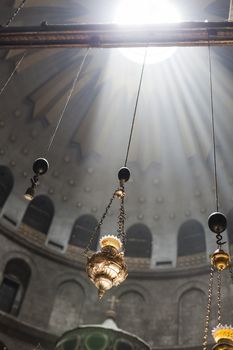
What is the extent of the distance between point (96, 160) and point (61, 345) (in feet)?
26.0

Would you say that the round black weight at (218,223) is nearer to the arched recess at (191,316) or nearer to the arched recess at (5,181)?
the arched recess at (191,316)

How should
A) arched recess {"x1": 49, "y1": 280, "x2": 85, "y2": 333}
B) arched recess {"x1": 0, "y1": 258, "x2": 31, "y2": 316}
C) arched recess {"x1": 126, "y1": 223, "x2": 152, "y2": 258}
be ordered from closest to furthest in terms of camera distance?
1. arched recess {"x1": 49, "y1": 280, "x2": 85, "y2": 333}
2. arched recess {"x1": 0, "y1": 258, "x2": 31, "y2": 316}
3. arched recess {"x1": 126, "y1": 223, "x2": 152, "y2": 258}

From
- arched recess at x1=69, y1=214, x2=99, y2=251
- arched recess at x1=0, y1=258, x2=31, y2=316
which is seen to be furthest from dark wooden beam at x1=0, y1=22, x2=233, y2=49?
arched recess at x1=69, y1=214, x2=99, y2=251

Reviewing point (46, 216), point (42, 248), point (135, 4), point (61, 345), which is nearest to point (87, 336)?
point (61, 345)

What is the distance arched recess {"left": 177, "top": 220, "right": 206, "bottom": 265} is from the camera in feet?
45.0

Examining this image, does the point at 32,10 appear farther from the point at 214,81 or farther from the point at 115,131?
the point at 214,81

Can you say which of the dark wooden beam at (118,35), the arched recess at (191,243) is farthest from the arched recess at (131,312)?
the dark wooden beam at (118,35)

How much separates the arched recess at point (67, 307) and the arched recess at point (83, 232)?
1.54 meters

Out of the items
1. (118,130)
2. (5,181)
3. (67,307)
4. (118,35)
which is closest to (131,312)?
(67,307)

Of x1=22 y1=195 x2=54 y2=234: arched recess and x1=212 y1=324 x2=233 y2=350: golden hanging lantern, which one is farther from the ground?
x1=22 y1=195 x2=54 y2=234: arched recess

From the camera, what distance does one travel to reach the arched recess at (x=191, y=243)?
13716 millimetres

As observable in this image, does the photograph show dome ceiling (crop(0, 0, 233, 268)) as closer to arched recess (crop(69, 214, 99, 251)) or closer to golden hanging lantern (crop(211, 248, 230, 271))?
arched recess (crop(69, 214, 99, 251))

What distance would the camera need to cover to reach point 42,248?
44.6 feet

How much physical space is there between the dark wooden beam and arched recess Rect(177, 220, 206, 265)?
30.0ft
